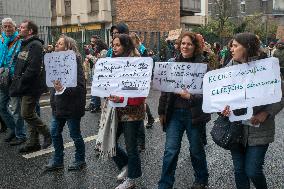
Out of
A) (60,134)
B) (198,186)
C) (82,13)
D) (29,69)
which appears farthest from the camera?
(82,13)

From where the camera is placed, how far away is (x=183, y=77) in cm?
438

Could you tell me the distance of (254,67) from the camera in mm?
3676

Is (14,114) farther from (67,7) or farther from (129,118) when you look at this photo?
(67,7)

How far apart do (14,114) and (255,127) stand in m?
4.35

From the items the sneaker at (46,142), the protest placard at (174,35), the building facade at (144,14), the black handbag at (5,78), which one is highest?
the building facade at (144,14)

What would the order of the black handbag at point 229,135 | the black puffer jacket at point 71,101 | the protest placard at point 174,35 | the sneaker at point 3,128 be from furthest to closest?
the protest placard at point 174,35
the sneaker at point 3,128
the black puffer jacket at point 71,101
the black handbag at point 229,135

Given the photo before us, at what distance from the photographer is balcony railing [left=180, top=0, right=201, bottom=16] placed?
36812mm

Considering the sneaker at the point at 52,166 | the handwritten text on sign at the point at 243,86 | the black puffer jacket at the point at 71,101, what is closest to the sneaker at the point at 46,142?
the sneaker at the point at 52,166

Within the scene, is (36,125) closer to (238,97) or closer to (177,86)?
(177,86)

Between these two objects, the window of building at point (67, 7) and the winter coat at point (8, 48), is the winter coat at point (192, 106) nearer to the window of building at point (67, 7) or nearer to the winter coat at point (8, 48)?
the winter coat at point (8, 48)

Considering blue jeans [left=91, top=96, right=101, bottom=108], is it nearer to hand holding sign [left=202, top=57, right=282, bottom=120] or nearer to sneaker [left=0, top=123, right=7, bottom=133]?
sneaker [left=0, top=123, right=7, bottom=133]

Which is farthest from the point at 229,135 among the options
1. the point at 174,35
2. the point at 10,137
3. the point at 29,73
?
the point at 174,35

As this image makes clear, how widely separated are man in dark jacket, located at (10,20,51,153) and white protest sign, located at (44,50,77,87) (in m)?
0.73

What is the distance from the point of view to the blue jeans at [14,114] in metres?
6.69
